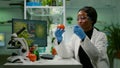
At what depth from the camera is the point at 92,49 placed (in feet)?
6.57

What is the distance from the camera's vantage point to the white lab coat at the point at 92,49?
2.00m

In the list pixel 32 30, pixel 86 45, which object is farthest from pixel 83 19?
pixel 32 30

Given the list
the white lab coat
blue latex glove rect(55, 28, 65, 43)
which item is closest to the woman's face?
the white lab coat

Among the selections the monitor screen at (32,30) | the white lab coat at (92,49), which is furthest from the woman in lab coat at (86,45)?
the monitor screen at (32,30)

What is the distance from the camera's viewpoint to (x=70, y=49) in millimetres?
2291

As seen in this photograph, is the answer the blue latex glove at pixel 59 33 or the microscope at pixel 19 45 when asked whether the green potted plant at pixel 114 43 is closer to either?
the blue latex glove at pixel 59 33

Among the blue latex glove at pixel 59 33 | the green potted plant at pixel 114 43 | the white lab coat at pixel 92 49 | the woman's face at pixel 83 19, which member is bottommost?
the green potted plant at pixel 114 43

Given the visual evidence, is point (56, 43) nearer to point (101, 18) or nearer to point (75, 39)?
point (75, 39)

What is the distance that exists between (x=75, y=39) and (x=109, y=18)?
2.74m

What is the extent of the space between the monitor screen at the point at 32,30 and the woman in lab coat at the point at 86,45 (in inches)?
5.8

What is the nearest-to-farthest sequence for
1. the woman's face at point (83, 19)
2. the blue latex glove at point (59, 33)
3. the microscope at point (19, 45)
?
the microscope at point (19, 45), the blue latex glove at point (59, 33), the woman's face at point (83, 19)

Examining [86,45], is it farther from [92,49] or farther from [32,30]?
[32,30]

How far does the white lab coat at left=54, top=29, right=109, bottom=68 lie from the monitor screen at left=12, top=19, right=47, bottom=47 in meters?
0.15

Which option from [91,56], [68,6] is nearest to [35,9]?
[68,6]
